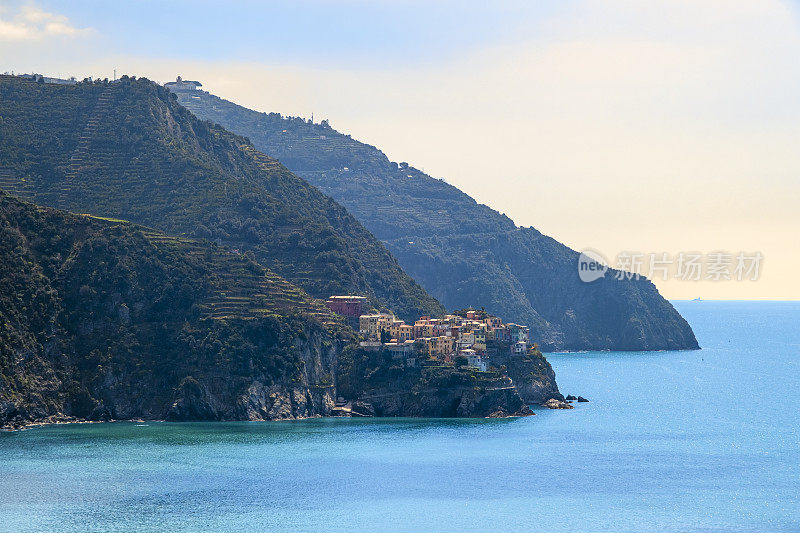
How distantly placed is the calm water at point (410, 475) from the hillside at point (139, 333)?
399 cm

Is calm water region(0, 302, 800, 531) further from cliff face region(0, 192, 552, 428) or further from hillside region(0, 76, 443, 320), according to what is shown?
hillside region(0, 76, 443, 320)

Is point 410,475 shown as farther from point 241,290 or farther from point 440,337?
point 241,290

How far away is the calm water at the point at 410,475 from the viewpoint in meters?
95.1

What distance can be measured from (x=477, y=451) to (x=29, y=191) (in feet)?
280

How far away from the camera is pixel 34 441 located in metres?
122

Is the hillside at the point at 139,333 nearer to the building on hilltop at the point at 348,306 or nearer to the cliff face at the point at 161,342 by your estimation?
the cliff face at the point at 161,342

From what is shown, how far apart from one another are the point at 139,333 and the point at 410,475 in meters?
46.9

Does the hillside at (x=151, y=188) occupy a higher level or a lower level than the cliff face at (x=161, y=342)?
higher

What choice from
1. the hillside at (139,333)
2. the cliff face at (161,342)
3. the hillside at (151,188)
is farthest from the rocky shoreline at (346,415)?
the hillside at (151,188)

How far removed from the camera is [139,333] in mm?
145750

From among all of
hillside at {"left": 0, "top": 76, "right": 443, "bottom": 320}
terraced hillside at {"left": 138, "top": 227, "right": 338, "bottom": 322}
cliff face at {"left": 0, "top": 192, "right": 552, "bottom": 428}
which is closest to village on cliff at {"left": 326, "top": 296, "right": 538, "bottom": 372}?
cliff face at {"left": 0, "top": 192, "right": 552, "bottom": 428}

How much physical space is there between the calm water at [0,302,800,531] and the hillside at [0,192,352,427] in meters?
3.99

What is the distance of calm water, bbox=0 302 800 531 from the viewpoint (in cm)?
9512

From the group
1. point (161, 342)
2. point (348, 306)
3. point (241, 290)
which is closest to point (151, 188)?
point (241, 290)
